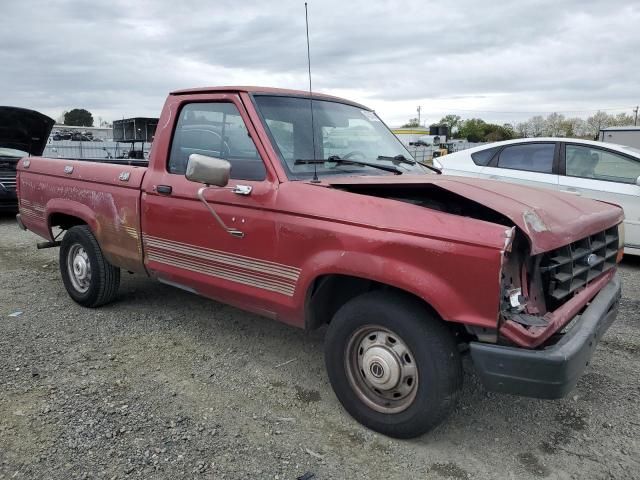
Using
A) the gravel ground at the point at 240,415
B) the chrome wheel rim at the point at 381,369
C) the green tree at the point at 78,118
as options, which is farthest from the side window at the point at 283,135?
the green tree at the point at 78,118

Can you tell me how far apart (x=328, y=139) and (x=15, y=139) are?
8367 millimetres

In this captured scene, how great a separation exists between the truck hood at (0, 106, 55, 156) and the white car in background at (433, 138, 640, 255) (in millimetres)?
7229

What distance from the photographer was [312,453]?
279cm

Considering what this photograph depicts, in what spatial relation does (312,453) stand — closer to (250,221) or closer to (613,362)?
(250,221)

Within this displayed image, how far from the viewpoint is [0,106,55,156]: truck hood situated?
9.02 m

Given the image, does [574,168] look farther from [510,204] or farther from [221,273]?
[221,273]

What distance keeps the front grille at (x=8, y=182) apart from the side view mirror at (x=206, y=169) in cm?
838

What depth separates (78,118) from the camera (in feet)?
240

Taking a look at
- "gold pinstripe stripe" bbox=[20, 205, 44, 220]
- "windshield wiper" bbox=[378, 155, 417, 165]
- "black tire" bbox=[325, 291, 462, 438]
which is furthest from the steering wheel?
"gold pinstripe stripe" bbox=[20, 205, 44, 220]

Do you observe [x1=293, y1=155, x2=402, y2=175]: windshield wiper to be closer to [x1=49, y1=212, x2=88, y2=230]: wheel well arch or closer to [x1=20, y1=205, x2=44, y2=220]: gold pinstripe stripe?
[x1=49, y1=212, x2=88, y2=230]: wheel well arch

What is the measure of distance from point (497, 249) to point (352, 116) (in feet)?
6.89

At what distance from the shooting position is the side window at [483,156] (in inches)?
296

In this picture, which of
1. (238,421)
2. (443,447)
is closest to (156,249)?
(238,421)

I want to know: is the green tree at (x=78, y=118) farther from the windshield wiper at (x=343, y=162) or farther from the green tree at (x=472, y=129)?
the windshield wiper at (x=343, y=162)
